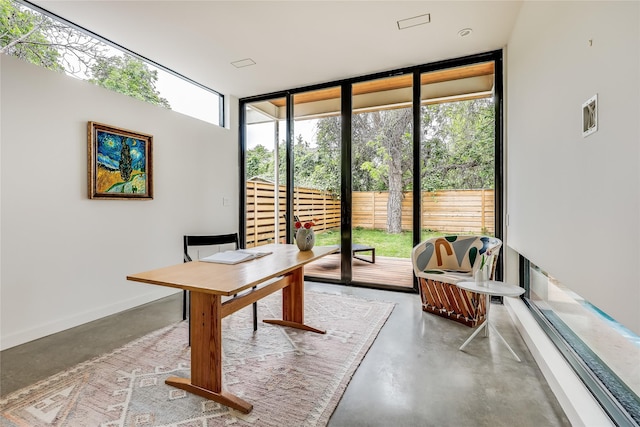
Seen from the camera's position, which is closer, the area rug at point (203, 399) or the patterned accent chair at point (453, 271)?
the area rug at point (203, 399)

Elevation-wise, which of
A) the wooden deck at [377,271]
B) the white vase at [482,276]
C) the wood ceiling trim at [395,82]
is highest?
the wood ceiling trim at [395,82]

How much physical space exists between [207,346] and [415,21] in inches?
118

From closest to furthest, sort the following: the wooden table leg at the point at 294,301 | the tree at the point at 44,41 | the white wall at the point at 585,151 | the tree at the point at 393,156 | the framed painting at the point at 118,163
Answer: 1. the white wall at the point at 585,151
2. the tree at the point at 44,41
3. the wooden table leg at the point at 294,301
4. the framed painting at the point at 118,163
5. the tree at the point at 393,156

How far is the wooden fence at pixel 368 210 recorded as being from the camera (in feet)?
11.3

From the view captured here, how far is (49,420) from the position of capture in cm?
150

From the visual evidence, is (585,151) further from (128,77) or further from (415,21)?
(128,77)

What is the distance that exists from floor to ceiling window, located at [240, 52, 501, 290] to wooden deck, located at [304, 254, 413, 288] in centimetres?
1

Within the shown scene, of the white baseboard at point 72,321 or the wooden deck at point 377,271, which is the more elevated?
the wooden deck at point 377,271

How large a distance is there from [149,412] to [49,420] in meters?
0.46

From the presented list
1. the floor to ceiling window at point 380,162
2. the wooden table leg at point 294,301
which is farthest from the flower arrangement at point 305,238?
the floor to ceiling window at point 380,162

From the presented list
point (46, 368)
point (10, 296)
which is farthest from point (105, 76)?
point (46, 368)

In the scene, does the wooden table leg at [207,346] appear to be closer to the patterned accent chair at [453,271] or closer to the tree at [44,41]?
→ the patterned accent chair at [453,271]

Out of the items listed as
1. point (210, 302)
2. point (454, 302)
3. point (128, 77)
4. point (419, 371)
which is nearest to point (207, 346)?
point (210, 302)

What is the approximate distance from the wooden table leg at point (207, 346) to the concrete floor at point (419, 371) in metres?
0.67
